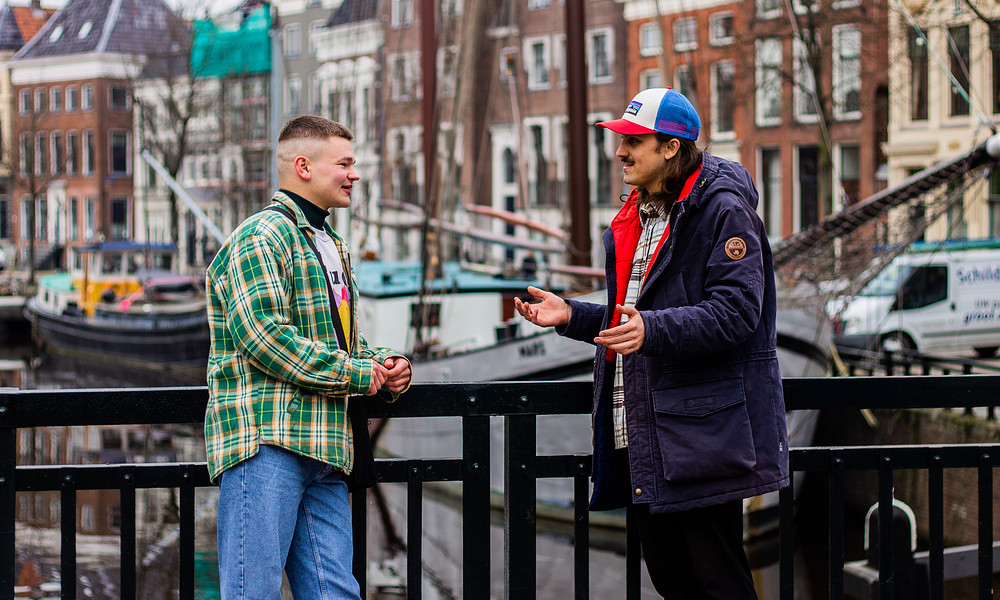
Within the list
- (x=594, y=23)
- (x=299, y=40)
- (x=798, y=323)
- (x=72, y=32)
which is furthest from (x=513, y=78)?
(x=72, y=32)

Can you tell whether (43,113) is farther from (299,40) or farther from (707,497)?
(707,497)

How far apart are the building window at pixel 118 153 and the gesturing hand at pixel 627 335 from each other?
5589 centimetres

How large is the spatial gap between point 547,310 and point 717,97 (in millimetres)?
28569

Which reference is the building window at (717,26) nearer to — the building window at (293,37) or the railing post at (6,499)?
the building window at (293,37)

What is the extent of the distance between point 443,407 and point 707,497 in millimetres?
708

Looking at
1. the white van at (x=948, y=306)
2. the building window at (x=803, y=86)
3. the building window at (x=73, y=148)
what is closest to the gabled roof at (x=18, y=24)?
the building window at (x=73, y=148)

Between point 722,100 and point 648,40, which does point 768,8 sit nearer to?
point 722,100

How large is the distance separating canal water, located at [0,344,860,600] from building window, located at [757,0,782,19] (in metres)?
10.8

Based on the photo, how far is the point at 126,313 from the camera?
2967 cm

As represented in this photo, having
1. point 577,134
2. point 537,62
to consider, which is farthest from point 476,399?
point 537,62

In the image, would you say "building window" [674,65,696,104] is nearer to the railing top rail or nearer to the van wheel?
the van wheel

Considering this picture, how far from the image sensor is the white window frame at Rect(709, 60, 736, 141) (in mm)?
29547

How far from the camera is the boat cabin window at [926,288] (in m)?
17.2

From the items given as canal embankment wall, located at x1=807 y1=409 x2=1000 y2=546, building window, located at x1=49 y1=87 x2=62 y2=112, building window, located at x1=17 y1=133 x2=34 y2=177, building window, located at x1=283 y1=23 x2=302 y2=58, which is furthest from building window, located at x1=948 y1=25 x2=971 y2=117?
building window, located at x1=49 y1=87 x2=62 y2=112
